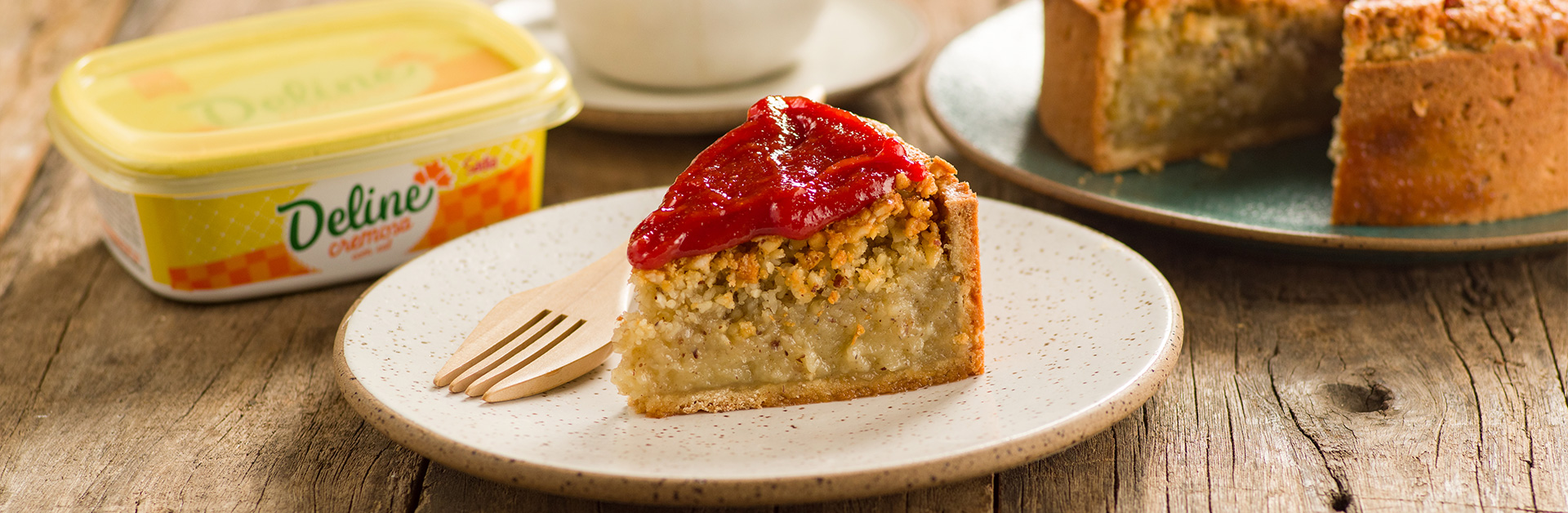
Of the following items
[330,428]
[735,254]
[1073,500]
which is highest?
[735,254]

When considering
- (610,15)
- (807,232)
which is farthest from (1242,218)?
(610,15)

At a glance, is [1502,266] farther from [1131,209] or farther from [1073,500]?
[1073,500]

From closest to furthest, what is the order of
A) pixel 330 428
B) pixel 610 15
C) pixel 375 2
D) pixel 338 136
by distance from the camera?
pixel 330 428, pixel 338 136, pixel 375 2, pixel 610 15

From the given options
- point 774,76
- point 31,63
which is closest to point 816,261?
point 774,76

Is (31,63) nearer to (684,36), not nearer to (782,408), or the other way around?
(684,36)

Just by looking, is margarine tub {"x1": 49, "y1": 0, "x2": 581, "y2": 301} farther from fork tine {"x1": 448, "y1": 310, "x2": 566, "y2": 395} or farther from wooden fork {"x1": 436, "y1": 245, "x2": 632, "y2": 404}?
fork tine {"x1": 448, "y1": 310, "x2": 566, "y2": 395}

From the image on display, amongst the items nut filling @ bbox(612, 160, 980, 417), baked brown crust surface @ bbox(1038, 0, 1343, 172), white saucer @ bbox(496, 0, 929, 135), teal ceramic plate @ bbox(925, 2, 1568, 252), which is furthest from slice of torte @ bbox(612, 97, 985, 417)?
white saucer @ bbox(496, 0, 929, 135)

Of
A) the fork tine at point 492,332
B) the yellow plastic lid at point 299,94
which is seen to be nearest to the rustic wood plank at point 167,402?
the fork tine at point 492,332

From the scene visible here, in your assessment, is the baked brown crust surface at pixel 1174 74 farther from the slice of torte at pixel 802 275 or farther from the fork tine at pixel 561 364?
the fork tine at pixel 561 364
